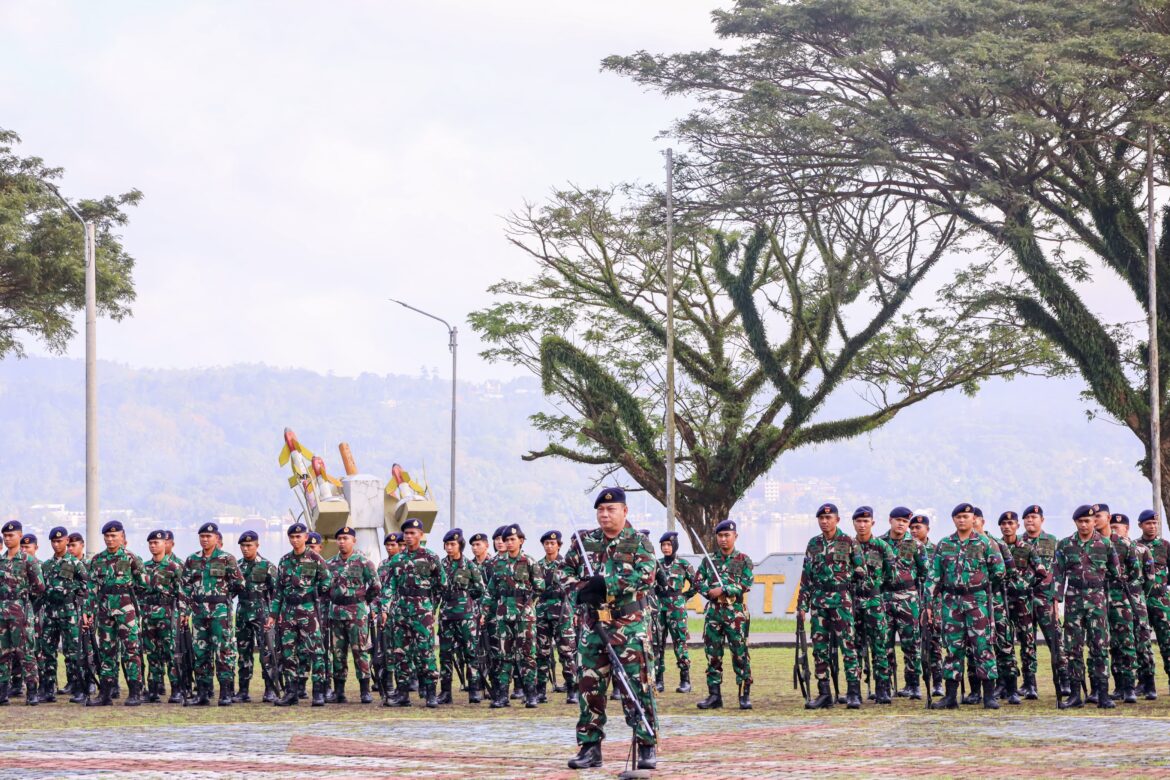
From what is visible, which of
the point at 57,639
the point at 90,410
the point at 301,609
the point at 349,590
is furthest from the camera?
the point at 90,410

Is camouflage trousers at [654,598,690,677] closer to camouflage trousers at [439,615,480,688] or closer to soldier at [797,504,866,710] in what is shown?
camouflage trousers at [439,615,480,688]

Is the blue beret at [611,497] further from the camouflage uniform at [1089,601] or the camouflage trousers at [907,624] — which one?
the camouflage uniform at [1089,601]

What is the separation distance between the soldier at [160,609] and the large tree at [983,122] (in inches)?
718

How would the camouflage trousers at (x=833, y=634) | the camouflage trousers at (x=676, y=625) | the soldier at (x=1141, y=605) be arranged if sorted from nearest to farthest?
1. the camouflage trousers at (x=833, y=634)
2. the soldier at (x=1141, y=605)
3. the camouflage trousers at (x=676, y=625)

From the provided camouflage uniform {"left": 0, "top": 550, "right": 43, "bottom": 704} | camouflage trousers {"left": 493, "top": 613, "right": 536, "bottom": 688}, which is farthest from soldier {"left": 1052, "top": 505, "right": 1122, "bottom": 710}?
camouflage uniform {"left": 0, "top": 550, "right": 43, "bottom": 704}

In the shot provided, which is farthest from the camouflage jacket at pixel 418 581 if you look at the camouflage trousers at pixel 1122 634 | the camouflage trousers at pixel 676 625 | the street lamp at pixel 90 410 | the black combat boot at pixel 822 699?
the street lamp at pixel 90 410

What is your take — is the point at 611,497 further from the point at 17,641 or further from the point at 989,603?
the point at 17,641

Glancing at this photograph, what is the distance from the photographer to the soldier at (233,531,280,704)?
54.6 ft

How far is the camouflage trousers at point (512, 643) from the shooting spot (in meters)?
16.4

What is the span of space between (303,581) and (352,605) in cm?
57

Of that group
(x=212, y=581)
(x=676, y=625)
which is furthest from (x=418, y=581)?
(x=676, y=625)

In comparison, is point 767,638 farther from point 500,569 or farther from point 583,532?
point 583,532

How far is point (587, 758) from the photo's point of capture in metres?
10.8

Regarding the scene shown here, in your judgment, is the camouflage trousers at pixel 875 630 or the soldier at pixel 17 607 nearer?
the camouflage trousers at pixel 875 630
